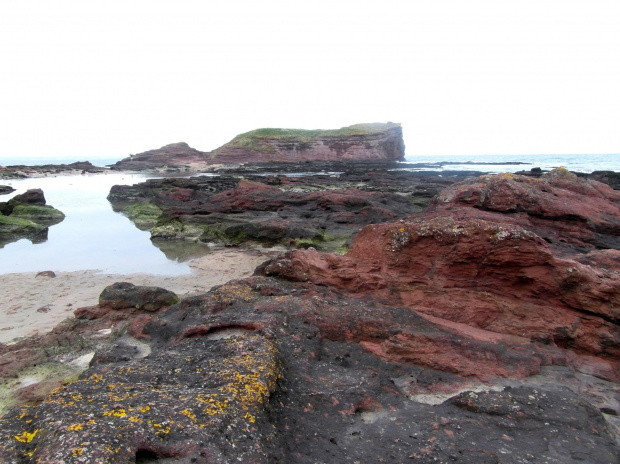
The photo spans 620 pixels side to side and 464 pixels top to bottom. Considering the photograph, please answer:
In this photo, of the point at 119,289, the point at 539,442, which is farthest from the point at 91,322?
the point at 539,442

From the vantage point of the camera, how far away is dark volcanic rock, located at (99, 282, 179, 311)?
7.34 m

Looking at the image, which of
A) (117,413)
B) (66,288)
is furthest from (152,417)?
(66,288)

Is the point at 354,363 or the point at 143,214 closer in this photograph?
the point at 354,363

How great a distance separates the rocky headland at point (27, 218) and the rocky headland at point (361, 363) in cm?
1261

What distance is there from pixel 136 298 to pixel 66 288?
11.3 feet

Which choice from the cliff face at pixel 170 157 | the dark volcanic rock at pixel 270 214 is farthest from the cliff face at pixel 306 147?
the dark volcanic rock at pixel 270 214

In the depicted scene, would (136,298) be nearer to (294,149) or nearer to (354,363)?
(354,363)

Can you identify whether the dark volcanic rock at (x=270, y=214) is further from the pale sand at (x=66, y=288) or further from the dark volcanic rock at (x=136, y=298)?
the dark volcanic rock at (x=136, y=298)

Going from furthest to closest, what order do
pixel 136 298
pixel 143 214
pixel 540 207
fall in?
pixel 143 214 → pixel 540 207 → pixel 136 298

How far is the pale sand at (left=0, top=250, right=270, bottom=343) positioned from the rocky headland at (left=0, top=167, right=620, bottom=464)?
3.84 ft

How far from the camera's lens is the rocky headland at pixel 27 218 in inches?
667

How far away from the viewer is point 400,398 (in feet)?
12.6

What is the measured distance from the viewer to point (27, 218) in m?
20.0

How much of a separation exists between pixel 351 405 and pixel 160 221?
617 inches
